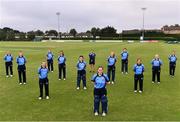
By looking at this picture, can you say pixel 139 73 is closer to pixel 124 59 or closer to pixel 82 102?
pixel 82 102

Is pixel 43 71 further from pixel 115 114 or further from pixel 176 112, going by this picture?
pixel 176 112

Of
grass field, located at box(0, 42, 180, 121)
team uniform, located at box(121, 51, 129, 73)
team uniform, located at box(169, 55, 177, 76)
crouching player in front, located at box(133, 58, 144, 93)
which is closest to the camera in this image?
grass field, located at box(0, 42, 180, 121)

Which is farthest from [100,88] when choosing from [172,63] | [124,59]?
[124,59]

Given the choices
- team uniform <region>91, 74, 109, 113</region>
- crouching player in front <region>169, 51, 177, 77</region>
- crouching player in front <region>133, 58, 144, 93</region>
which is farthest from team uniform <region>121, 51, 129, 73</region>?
team uniform <region>91, 74, 109, 113</region>

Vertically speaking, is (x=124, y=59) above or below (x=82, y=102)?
above

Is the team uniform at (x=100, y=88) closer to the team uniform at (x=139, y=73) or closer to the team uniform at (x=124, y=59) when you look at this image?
the team uniform at (x=139, y=73)

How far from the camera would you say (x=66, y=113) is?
1477 cm

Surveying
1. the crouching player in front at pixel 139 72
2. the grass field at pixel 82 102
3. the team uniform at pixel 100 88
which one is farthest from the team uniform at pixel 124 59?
the team uniform at pixel 100 88

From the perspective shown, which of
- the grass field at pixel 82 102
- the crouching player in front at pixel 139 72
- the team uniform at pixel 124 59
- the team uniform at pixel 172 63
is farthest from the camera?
the team uniform at pixel 124 59

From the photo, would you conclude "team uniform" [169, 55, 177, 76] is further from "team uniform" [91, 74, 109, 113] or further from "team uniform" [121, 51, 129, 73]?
"team uniform" [91, 74, 109, 113]

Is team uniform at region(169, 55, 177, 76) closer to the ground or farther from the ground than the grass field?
farther from the ground

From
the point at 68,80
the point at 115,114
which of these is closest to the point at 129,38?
the point at 68,80

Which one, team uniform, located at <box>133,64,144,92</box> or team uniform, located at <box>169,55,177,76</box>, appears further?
team uniform, located at <box>169,55,177,76</box>

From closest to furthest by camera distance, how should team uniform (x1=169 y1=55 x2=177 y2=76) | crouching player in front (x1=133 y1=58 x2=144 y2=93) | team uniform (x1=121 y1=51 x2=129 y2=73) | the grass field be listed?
the grass field, crouching player in front (x1=133 y1=58 x2=144 y2=93), team uniform (x1=169 y1=55 x2=177 y2=76), team uniform (x1=121 y1=51 x2=129 y2=73)
